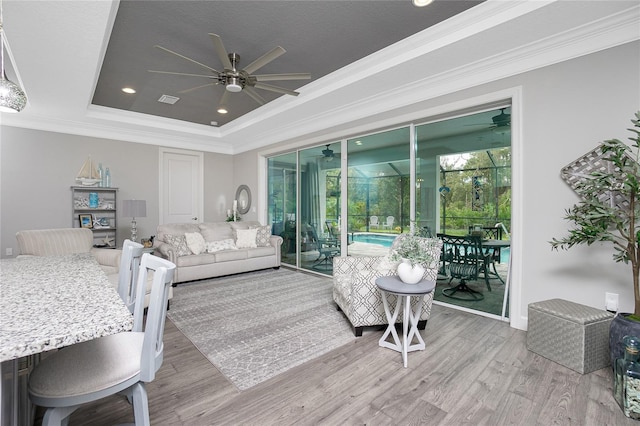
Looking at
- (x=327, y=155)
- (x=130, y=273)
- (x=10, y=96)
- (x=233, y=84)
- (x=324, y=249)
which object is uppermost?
(x=233, y=84)

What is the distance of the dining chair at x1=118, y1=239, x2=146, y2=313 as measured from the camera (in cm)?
190

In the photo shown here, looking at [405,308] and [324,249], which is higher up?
[324,249]

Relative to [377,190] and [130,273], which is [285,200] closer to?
[377,190]

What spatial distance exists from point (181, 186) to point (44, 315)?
6.27 m

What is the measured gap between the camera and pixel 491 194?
3.34 meters

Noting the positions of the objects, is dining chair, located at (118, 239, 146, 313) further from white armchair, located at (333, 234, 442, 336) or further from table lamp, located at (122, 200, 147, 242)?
table lamp, located at (122, 200, 147, 242)

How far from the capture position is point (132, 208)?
5148 mm

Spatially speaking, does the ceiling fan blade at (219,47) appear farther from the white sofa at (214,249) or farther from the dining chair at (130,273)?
the white sofa at (214,249)

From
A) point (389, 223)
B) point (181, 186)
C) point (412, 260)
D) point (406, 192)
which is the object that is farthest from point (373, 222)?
point (181, 186)

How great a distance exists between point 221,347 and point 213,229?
333 centimetres

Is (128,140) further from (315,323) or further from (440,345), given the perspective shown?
(440,345)

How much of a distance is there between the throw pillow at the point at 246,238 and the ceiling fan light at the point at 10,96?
3.76 metres

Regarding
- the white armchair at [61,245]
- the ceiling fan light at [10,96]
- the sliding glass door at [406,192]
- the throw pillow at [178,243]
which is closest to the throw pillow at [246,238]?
the sliding glass door at [406,192]

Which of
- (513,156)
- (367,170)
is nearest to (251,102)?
(367,170)
